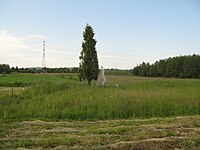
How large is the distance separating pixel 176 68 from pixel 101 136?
253ft

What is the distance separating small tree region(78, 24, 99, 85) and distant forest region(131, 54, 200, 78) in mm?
48986

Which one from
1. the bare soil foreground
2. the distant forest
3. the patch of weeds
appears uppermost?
the distant forest

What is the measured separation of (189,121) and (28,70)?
301 feet

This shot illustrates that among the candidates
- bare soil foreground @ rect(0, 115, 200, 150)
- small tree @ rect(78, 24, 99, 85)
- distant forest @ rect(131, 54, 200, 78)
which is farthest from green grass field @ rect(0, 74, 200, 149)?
distant forest @ rect(131, 54, 200, 78)

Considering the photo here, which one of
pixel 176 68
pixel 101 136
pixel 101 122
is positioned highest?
pixel 176 68

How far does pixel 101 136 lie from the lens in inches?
302

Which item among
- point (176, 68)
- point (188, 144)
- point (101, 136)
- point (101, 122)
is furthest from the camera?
point (176, 68)

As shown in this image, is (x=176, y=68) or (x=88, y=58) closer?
(x=88, y=58)

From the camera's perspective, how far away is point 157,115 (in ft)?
40.5

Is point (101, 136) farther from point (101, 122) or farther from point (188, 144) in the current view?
point (101, 122)

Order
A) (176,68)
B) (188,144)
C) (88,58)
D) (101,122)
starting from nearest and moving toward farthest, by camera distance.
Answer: (188,144), (101,122), (88,58), (176,68)

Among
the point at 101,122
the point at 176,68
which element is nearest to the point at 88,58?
the point at 101,122

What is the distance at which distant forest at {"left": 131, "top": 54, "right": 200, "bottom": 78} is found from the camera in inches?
3017

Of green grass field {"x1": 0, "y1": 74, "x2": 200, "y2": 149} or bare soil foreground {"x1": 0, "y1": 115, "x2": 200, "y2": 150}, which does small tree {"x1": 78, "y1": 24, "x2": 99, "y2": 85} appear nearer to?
green grass field {"x1": 0, "y1": 74, "x2": 200, "y2": 149}
